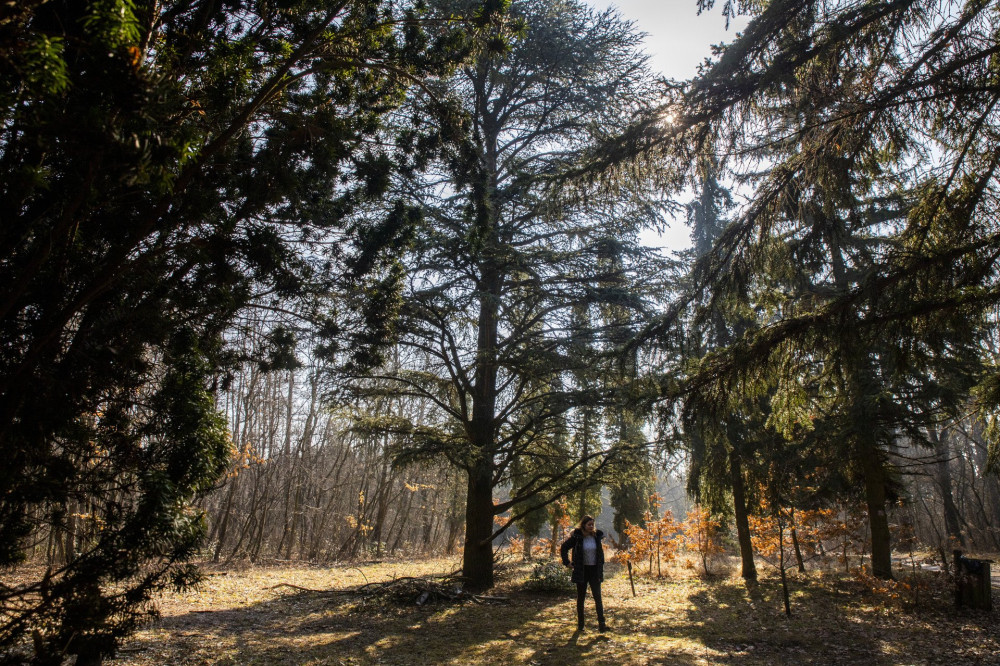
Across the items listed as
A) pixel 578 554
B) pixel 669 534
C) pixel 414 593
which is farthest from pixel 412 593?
pixel 669 534

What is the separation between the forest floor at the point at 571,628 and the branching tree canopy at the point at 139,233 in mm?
1503

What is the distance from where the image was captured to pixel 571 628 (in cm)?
784

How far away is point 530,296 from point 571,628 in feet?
19.7

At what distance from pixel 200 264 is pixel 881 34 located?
6.90 metres

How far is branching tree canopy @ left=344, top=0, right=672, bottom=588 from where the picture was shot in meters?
10.0

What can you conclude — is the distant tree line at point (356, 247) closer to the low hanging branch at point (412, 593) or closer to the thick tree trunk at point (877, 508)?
the thick tree trunk at point (877, 508)

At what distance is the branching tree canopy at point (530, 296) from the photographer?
10016 mm

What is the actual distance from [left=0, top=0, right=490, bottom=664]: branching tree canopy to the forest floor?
150cm

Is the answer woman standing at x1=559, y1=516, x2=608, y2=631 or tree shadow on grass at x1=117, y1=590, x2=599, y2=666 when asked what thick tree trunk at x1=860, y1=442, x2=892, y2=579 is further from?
tree shadow on grass at x1=117, y1=590, x2=599, y2=666

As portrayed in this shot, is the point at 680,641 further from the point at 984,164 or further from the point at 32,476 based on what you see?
the point at 32,476

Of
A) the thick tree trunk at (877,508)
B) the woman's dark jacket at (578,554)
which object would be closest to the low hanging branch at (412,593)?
the woman's dark jacket at (578,554)

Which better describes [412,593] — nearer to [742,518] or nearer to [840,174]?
[742,518]

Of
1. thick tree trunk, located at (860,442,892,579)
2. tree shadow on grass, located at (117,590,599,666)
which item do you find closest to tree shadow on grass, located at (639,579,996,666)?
thick tree trunk, located at (860,442,892,579)

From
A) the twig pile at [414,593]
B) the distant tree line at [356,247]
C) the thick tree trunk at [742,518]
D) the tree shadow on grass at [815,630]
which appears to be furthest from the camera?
the thick tree trunk at [742,518]
